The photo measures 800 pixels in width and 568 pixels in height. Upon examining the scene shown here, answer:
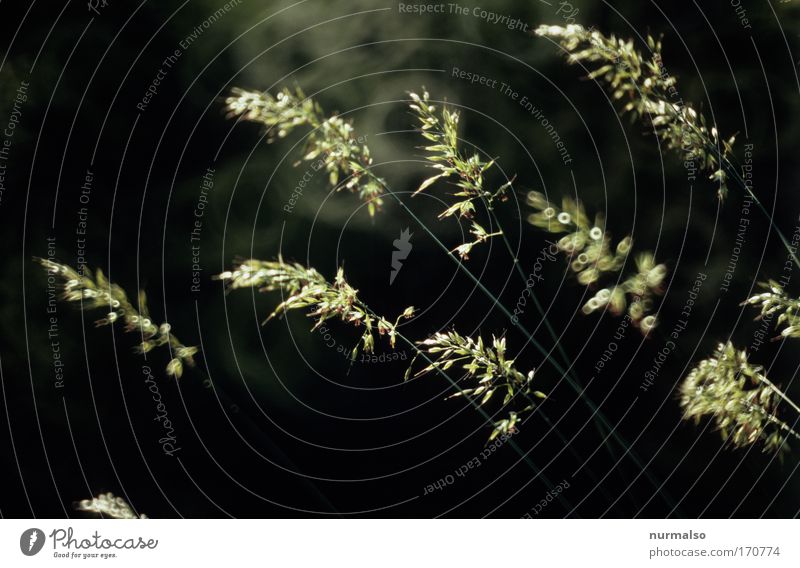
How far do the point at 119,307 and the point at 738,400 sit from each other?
70 centimetres

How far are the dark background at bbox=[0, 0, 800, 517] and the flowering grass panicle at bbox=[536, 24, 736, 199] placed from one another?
1 centimetres

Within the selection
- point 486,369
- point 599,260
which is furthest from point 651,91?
point 486,369

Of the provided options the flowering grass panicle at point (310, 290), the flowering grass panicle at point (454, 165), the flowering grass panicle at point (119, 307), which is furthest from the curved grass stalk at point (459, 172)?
the flowering grass panicle at point (119, 307)

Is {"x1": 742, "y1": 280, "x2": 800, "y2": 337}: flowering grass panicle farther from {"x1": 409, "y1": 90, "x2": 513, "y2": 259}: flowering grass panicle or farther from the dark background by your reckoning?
{"x1": 409, "y1": 90, "x2": 513, "y2": 259}: flowering grass panicle

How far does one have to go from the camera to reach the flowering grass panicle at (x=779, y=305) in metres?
0.83

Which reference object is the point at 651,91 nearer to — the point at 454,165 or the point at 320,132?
the point at 454,165

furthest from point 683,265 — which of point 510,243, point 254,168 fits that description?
point 254,168

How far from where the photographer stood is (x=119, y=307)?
79cm

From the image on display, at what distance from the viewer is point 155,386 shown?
0.79 metres

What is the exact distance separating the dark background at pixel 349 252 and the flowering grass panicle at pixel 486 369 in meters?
0.02

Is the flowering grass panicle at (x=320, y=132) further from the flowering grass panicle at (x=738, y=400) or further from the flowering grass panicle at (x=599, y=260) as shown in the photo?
the flowering grass panicle at (x=738, y=400)

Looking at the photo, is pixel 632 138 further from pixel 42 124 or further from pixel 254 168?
pixel 42 124

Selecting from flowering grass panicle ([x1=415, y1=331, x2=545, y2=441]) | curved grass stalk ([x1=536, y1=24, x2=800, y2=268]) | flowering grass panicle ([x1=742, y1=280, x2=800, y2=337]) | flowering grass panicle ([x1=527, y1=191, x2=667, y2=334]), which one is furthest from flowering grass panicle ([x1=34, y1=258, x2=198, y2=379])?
flowering grass panicle ([x1=742, y1=280, x2=800, y2=337])

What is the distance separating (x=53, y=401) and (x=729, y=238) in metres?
0.77
